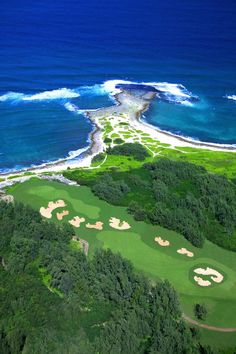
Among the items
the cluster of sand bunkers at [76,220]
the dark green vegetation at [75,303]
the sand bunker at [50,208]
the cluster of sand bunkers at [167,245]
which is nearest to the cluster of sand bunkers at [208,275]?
the cluster of sand bunkers at [167,245]

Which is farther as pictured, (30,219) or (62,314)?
(30,219)

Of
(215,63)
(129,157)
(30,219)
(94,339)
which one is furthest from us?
(215,63)

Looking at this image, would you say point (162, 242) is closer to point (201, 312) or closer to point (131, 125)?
point (201, 312)

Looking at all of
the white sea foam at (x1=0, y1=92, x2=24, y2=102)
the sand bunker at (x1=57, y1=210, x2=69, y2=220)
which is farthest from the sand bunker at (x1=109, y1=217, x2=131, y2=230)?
the white sea foam at (x1=0, y1=92, x2=24, y2=102)

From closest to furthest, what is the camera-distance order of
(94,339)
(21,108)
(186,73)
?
(94,339)
(21,108)
(186,73)

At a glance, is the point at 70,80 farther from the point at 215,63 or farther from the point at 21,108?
the point at 215,63

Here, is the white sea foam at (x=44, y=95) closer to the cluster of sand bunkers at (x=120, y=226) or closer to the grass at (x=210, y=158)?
the grass at (x=210, y=158)

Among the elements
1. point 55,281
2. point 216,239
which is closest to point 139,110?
point 216,239
